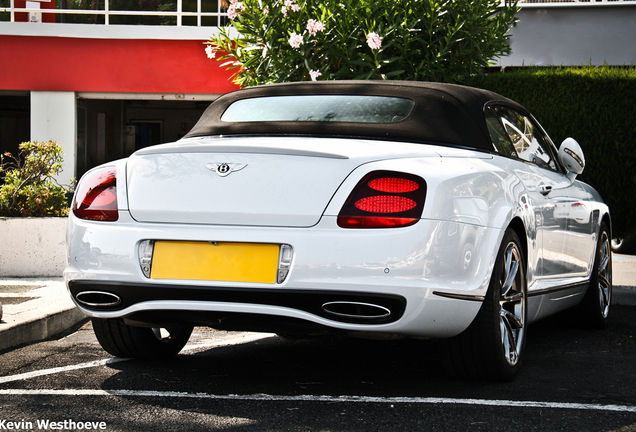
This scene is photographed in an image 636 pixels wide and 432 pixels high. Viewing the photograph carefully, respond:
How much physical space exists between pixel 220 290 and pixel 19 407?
91 centimetres

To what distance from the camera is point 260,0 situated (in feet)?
28.0

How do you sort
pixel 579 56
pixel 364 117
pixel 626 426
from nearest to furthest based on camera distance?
1. pixel 626 426
2. pixel 364 117
3. pixel 579 56

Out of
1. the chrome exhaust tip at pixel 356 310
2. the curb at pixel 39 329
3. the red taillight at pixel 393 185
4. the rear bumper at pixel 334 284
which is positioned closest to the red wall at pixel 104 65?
the curb at pixel 39 329

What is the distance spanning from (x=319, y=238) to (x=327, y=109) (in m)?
1.18

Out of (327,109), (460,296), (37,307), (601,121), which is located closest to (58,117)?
(37,307)

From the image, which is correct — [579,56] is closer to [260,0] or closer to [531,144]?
[260,0]

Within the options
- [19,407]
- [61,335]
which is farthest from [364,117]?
[61,335]

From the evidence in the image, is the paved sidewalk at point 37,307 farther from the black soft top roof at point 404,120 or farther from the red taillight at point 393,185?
the red taillight at point 393,185

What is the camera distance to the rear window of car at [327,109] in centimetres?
406

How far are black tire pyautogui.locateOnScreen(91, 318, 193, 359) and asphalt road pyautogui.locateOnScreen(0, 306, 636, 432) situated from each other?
65 millimetres

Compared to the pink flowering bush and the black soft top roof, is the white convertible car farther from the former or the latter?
the pink flowering bush

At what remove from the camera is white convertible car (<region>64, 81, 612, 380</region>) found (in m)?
3.17

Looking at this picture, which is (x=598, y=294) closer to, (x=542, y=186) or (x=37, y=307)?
(x=542, y=186)

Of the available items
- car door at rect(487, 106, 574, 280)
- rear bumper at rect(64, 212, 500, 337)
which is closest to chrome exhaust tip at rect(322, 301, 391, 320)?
rear bumper at rect(64, 212, 500, 337)
